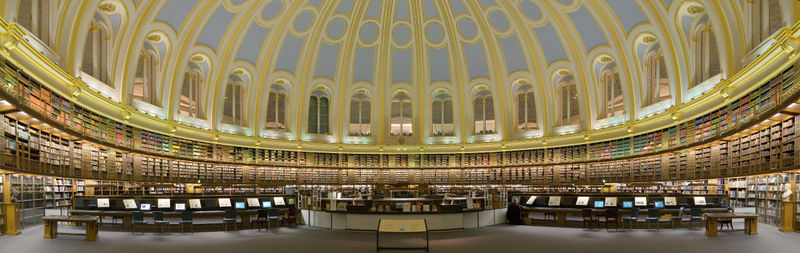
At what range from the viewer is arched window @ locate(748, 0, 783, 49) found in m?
15.4

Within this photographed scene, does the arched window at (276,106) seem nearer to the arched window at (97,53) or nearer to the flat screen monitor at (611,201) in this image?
the arched window at (97,53)

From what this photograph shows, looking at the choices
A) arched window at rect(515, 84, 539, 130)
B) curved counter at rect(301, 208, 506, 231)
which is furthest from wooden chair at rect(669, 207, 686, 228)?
arched window at rect(515, 84, 539, 130)

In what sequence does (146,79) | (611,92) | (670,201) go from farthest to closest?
(611,92) < (146,79) < (670,201)

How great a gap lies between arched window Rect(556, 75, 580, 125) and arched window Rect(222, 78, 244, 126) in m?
18.5

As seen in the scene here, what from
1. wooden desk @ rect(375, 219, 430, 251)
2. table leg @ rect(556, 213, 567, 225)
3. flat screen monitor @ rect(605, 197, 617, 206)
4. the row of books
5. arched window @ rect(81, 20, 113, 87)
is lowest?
table leg @ rect(556, 213, 567, 225)

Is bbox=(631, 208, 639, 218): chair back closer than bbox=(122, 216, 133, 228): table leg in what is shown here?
Yes

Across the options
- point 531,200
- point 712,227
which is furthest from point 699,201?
point 531,200

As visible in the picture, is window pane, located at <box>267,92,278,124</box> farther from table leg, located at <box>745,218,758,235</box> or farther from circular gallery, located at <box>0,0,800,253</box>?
table leg, located at <box>745,218,758,235</box>

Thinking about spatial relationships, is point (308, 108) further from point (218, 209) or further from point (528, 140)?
point (218, 209)

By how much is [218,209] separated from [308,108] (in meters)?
17.8

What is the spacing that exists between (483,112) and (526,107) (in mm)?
2842

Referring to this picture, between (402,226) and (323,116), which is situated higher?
(323,116)

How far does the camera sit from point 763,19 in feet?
52.5

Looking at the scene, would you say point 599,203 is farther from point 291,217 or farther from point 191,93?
point 191,93
